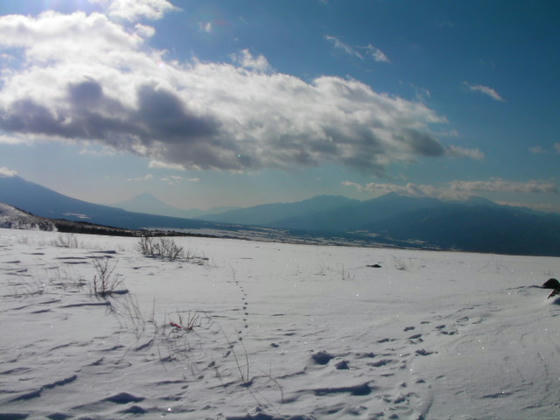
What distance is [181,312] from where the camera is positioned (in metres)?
4.35

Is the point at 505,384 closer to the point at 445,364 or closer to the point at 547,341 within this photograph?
the point at 445,364

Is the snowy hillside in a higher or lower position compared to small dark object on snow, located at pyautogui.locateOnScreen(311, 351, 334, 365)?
higher

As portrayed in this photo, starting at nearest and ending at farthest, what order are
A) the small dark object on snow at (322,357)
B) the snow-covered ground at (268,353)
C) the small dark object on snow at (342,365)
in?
1. the snow-covered ground at (268,353)
2. the small dark object on snow at (342,365)
3. the small dark object on snow at (322,357)

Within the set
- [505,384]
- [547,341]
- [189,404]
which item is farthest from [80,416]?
[547,341]

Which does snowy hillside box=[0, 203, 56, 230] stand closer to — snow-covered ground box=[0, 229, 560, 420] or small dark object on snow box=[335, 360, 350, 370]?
snow-covered ground box=[0, 229, 560, 420]

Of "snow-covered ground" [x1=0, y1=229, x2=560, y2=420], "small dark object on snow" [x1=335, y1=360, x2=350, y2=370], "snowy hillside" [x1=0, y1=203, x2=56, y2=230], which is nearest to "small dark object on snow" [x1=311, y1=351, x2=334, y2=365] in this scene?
"snow-covered ground" [x1=0, y1=229, x2=560, y2=420]

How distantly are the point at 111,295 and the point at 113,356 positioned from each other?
239 cm

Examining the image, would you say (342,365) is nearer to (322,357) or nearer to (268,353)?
(322,357)

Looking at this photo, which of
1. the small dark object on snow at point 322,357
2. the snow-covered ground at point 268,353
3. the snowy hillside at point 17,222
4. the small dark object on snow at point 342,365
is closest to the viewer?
the snow-covered ground at point 268,353

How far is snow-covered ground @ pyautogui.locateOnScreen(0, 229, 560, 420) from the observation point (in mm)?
2238

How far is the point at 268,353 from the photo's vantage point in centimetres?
314

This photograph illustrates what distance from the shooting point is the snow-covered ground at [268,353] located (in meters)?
2.24

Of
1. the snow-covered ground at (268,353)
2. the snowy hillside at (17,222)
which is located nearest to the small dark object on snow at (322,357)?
the snow-covered ground at (268,353)

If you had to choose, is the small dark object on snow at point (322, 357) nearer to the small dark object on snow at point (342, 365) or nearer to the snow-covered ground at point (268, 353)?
the snow-covered ground at point (268, 353)
